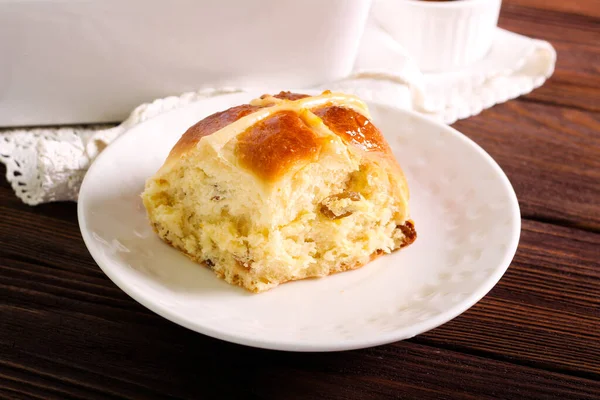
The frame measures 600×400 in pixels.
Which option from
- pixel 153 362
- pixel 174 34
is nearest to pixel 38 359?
pixel 153 362

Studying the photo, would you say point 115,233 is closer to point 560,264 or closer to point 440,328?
point 440,328

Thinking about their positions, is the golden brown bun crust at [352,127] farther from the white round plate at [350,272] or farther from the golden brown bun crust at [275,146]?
the white round plate at [350,272]

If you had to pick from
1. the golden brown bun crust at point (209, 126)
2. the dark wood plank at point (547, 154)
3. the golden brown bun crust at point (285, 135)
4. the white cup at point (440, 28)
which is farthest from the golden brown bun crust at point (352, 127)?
the white cup at point (440, 28)

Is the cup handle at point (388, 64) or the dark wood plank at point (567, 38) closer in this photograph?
the cup handle at point (388, 64)

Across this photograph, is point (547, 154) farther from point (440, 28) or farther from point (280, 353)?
point (280, 353)

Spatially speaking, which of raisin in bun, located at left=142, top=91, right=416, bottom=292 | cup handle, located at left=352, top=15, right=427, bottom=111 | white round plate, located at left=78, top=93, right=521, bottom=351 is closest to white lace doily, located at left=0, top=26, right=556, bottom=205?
cup handle, located at left=352, top=15, right=427, bottom=111

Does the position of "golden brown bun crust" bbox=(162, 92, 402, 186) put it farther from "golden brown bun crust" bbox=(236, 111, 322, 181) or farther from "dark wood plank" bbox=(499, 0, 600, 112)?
"dark wood plank" bbox=(499, 0, 600, 112)
